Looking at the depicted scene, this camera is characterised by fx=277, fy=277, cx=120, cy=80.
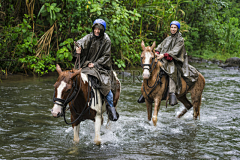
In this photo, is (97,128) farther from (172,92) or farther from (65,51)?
(65,51)

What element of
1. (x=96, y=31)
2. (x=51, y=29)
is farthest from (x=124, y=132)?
(x=51, y=29)

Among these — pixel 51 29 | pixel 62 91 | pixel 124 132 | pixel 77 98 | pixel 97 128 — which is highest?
pixel 51 29

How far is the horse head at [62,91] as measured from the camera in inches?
169

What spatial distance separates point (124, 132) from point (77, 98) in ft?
6.81

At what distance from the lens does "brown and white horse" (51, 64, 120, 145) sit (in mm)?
4332

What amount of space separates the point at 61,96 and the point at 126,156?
5.56 ft

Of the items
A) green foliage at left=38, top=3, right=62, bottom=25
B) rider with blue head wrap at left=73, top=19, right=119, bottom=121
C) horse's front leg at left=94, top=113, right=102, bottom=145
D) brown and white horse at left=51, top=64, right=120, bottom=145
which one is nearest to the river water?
horse's front leg at left=94, top=113, right=102, bottom=145

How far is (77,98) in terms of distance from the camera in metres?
4.92

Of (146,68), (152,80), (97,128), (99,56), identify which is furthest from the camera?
(152,80)

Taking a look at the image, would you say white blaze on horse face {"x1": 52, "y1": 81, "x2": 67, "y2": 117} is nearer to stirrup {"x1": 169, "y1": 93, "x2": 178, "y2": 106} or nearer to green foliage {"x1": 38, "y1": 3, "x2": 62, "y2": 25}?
stirrup {"x1": 169, "y1": 93, "x2": 178, "y2": 106}

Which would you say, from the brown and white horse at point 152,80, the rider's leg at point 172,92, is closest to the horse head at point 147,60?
the brown and white horse at point 152,80

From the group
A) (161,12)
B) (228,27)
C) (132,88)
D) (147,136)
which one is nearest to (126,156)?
(147,136)

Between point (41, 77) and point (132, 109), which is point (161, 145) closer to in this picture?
point (132, 109)

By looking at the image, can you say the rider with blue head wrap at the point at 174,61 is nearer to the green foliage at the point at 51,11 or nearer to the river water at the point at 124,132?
the river water at the point at 124,132
